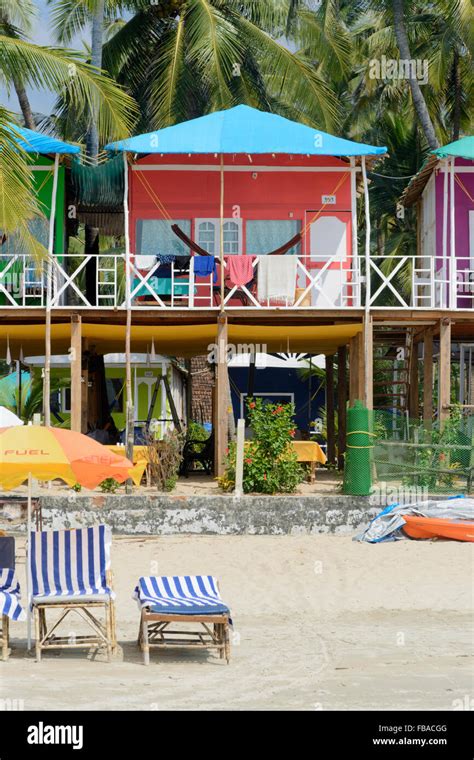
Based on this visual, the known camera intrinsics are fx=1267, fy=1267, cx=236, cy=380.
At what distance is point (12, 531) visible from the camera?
16703 mm

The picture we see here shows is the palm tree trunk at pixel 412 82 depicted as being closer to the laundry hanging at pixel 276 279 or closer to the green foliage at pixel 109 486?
the laundry hanging at pixel 276 279

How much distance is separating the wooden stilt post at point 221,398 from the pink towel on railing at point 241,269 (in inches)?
29.0

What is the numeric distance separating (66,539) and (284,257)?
10684 millimetres

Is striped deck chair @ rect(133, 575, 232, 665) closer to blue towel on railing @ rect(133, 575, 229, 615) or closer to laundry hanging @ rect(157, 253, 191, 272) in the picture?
blue towel on railing @ rect(133, 575, 229, 615)

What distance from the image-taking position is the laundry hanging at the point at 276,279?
21125mm

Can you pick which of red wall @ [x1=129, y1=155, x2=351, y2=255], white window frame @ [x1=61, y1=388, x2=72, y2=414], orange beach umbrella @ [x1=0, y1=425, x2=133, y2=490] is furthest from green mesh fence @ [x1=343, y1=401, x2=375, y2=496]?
white window frame @ [x1=61, y1=388, x2=72, y2=414]

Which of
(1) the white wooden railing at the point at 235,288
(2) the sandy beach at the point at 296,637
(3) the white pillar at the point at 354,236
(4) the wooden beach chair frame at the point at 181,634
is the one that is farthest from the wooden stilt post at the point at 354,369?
(4) the wooden beach chair frame at the point at 181,634

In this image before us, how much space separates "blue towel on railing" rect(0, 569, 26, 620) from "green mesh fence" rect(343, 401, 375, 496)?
7.13 meters

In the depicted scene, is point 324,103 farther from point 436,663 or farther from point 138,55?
point 436,663

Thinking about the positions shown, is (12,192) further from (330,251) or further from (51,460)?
(330,251)

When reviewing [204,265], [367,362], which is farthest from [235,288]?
[367,362]

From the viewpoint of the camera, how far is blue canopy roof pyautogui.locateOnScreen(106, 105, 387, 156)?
808 inches

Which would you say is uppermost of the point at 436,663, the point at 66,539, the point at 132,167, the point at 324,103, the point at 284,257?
the point at 324,103
